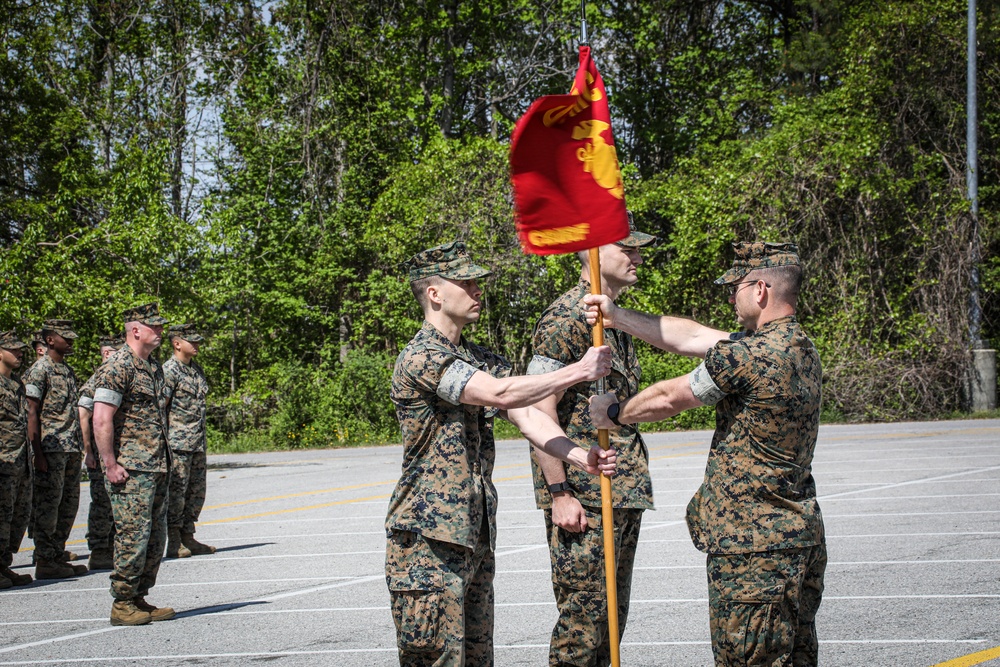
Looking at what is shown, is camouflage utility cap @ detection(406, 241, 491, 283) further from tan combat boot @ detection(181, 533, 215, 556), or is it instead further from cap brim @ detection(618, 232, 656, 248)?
tan combat boot @ detection(181, 533, 215, 556)

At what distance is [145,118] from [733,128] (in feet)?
59.3

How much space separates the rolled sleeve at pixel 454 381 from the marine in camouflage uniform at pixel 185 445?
6848 millimetres

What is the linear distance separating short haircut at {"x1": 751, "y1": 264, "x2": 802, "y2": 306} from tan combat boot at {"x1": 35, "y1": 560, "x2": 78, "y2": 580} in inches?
318

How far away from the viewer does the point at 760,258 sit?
4.58 metres

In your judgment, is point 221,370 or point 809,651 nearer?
point 809,651

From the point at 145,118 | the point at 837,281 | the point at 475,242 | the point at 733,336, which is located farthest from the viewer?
the point at 145,118

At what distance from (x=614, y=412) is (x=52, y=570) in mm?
7562

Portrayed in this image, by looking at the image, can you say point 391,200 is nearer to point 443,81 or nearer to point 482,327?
point 482,327

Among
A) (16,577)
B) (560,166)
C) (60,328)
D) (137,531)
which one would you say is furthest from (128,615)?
(560,166)

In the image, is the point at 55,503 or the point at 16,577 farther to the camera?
the point at 55,503

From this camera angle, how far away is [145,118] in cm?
3070

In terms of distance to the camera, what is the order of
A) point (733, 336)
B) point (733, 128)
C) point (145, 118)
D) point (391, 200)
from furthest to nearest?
point (733, 128), point (145, 118), point (391, 200), point (733, 336)

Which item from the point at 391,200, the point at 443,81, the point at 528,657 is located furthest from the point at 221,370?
the point at 528,657

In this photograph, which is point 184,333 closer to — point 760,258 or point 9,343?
point 9,343
